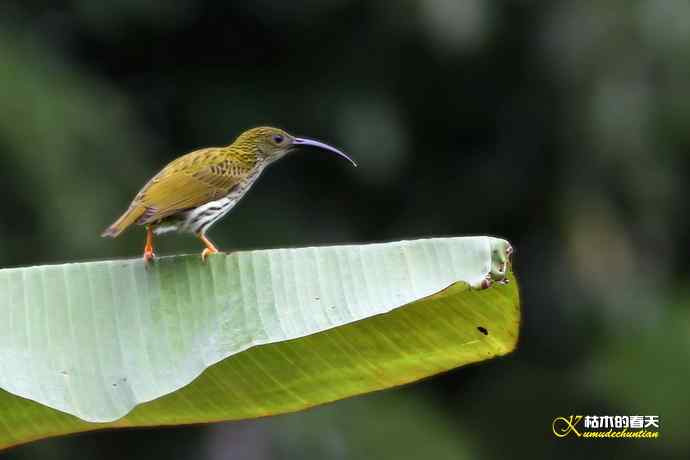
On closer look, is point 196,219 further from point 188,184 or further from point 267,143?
point 267,143

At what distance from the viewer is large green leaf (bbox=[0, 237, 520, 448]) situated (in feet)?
13.4

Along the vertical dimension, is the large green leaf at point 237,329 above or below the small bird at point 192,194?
below

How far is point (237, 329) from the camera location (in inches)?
163

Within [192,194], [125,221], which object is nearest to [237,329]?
[125,221]

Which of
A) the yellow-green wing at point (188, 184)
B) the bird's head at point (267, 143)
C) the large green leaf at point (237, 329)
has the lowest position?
the large green leaf at point (237, 329)

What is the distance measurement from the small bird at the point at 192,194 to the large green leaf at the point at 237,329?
0.49m

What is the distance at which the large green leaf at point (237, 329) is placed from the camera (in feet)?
13.4

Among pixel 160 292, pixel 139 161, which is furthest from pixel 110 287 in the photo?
pixel 139 161

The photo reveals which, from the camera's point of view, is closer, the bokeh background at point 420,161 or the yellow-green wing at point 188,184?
the yellow-green wing at point 188,184

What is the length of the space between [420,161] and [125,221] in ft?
32.5

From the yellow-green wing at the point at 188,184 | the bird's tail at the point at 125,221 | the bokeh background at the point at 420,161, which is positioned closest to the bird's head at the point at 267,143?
the yellow-green wing at the point at 188,184

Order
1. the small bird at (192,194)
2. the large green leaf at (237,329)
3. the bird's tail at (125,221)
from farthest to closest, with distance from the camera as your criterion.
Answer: the small bird at (192,194)
the bird's tail at (125,221)
the large green leaf at (237,329)

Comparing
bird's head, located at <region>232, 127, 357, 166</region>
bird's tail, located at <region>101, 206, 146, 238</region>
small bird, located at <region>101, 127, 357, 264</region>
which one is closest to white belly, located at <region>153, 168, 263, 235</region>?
small bird, located at <region>101, 127, 357, 264</region>

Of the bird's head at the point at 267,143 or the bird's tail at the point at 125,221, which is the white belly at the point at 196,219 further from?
the bird's head at the point at 267,143
